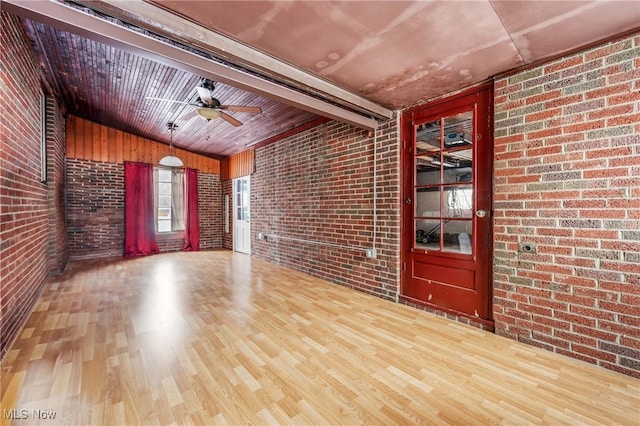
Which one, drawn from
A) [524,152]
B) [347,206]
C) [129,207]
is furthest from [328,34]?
[129,207]

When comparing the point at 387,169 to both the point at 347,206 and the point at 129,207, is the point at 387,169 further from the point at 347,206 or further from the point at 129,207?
the point at 129,207

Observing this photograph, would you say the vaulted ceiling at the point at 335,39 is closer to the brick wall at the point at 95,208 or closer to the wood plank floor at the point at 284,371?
the wood plank floor at the point at 284,371

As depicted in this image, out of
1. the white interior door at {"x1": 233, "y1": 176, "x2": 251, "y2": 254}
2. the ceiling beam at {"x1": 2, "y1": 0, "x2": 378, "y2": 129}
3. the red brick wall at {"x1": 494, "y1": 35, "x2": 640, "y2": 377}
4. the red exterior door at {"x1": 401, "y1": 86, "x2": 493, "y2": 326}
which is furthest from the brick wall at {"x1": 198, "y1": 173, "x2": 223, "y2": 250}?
the red brick wall at {"x1": 494, "y1": 35, "x2": 640, "y2": 377}

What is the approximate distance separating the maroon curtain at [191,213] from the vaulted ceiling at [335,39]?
426cm

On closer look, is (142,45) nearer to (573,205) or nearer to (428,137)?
(428,137)

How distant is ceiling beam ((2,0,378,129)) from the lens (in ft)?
4.76

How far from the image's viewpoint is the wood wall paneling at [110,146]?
19.3ft

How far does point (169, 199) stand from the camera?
7098mm

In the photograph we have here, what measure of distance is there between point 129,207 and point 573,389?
26.1 ft

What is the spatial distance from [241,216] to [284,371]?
577cm

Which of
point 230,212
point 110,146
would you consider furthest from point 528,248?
point 110,146

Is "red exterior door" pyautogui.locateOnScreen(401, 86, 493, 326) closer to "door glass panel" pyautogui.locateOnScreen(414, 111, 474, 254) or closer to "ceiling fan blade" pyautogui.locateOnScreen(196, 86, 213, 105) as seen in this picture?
"door glass panel" pyautogui.locateOnScreen(414, 111, 474, 254)

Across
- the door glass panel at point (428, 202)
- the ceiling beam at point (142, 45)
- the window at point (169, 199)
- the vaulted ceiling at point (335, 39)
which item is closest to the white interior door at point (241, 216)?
the window at point (169, 199)

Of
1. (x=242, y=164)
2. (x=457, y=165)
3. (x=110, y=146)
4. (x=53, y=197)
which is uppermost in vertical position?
(x=110, y=146)
